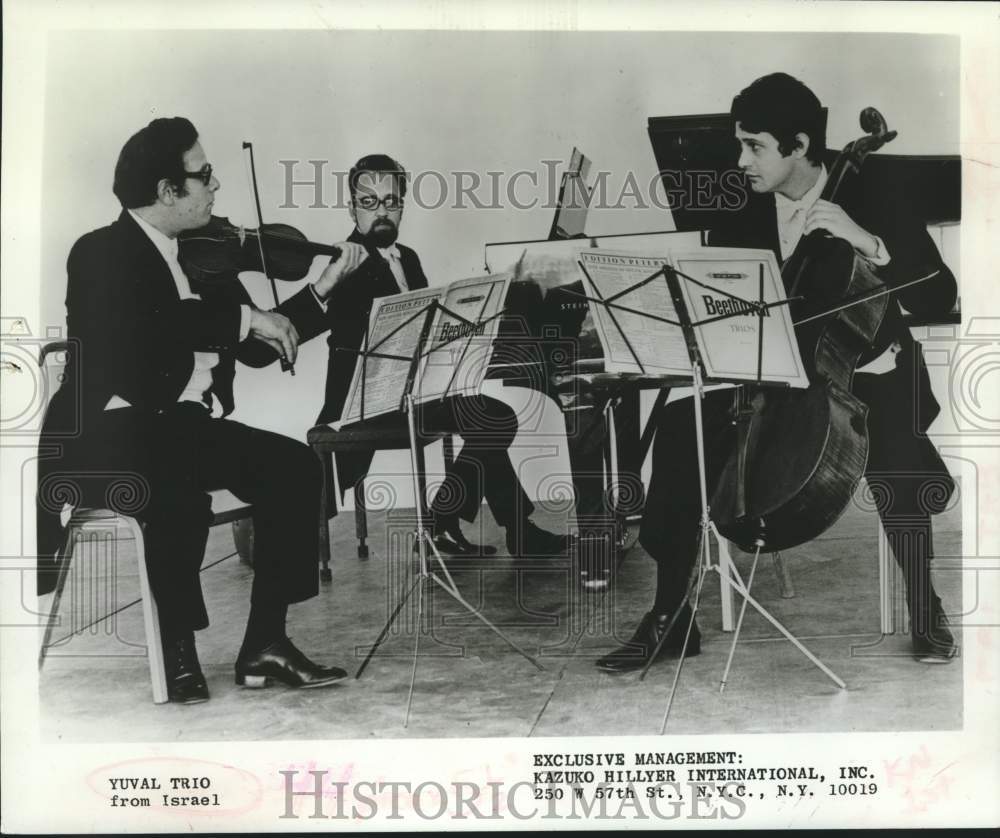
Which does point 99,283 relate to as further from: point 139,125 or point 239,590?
point 239,590

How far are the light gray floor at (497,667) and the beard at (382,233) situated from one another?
3.08 ft

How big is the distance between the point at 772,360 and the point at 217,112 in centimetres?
→ 200

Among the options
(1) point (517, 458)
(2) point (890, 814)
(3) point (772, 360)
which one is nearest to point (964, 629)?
(2) point (890, 814)

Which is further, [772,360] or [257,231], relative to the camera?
[257,231]

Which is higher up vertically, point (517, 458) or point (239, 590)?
point (517, 458)

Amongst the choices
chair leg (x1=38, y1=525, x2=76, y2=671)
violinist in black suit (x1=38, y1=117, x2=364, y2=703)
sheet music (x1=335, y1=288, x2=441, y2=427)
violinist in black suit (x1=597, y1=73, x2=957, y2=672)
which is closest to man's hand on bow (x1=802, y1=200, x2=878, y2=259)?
violinist in black suit (x1=597, y1=73, x2=957, y2=672)

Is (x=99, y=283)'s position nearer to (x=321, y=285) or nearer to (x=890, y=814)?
(x=321, y=285)

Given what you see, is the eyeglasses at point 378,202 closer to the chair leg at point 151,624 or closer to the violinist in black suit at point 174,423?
the violinist in black suit at point 174,423

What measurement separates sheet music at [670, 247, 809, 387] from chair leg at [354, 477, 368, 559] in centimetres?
121

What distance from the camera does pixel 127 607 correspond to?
354 cm

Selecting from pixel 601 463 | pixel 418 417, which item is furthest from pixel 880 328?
pixel 418 417

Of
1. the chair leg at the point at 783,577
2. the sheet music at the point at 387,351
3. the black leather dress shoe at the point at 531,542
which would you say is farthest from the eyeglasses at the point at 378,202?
the chair leg at the point at 783,577

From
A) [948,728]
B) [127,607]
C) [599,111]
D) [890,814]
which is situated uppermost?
[599,111]

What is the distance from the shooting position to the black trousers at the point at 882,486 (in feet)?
11.7
